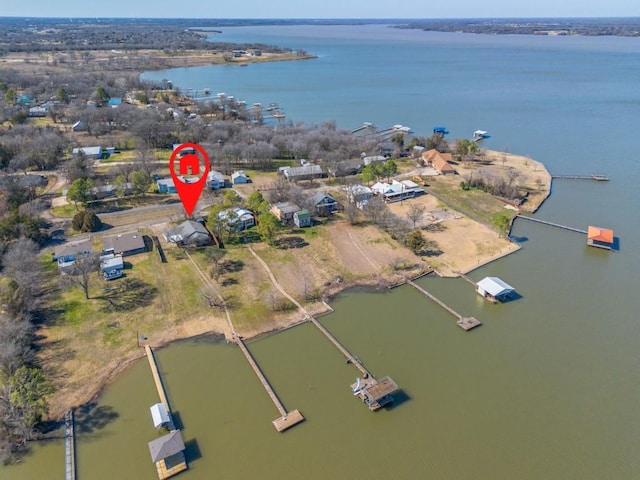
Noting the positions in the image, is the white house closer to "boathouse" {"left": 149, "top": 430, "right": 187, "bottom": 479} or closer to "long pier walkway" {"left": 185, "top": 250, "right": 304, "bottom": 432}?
"long pier walkway" {"left": 185, "top": 250, "right": 304, "bottom": 432}

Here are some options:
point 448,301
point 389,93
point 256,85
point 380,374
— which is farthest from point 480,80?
point 380,374

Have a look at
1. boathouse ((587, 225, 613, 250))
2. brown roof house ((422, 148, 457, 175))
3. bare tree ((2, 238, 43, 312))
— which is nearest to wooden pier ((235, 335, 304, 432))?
bare tree ((2, 238, 43, 312))

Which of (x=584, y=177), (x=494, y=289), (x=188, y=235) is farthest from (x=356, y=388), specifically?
(x=584, y=177)

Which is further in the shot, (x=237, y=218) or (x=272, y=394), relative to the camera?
(x=237, y=218)

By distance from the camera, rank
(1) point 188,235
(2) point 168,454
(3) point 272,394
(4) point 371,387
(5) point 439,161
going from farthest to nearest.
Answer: (5) point 439,161
(1) point 188,235
(3) point 272,394
(4) point 371,387
(2) point 168,454

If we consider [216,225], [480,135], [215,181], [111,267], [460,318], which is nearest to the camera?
[460,318]

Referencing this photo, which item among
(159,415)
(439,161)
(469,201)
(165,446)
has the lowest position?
(159,415)

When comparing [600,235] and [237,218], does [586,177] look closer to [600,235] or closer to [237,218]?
[600,235]

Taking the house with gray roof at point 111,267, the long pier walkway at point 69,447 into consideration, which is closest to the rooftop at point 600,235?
the house with gray roof at point 111,267

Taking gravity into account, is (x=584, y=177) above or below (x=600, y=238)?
above
